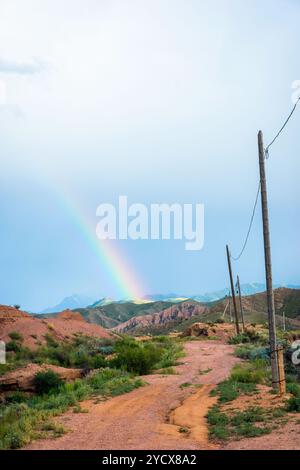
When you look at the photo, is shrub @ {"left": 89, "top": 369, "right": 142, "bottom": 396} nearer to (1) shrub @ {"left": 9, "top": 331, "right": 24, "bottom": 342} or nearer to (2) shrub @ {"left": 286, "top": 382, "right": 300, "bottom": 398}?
(2) shrub @ {"left": 286, "top": 382, "right": 300, "bottom": 398}

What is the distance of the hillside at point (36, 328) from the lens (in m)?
42.2

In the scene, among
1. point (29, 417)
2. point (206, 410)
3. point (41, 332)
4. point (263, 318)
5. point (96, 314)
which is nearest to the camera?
point (29, 417)

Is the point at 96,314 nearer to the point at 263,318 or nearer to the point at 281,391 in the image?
the point at 263,318

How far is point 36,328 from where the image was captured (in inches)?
1778

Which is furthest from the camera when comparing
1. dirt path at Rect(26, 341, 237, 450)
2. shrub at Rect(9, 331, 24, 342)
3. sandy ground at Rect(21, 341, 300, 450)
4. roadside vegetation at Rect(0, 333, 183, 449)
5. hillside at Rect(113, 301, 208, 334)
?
hillside at Rect(113, 301, 208, 334)

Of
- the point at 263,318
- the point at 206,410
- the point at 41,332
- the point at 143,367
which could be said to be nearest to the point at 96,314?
the point at 263,318

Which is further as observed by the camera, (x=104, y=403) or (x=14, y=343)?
(x=14, y=343)

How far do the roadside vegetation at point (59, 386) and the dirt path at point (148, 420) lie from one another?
0.46 metres

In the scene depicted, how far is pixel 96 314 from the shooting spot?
160500mm

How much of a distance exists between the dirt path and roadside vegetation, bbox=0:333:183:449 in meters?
0.46

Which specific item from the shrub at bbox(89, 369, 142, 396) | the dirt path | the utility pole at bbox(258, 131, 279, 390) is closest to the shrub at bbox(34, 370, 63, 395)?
the shrub at bbox(89, 369, 142, 396)

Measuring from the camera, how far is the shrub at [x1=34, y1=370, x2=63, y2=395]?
21.8m

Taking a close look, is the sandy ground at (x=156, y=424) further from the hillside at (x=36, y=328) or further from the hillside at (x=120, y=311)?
the hillside at (x=120, y=311)
